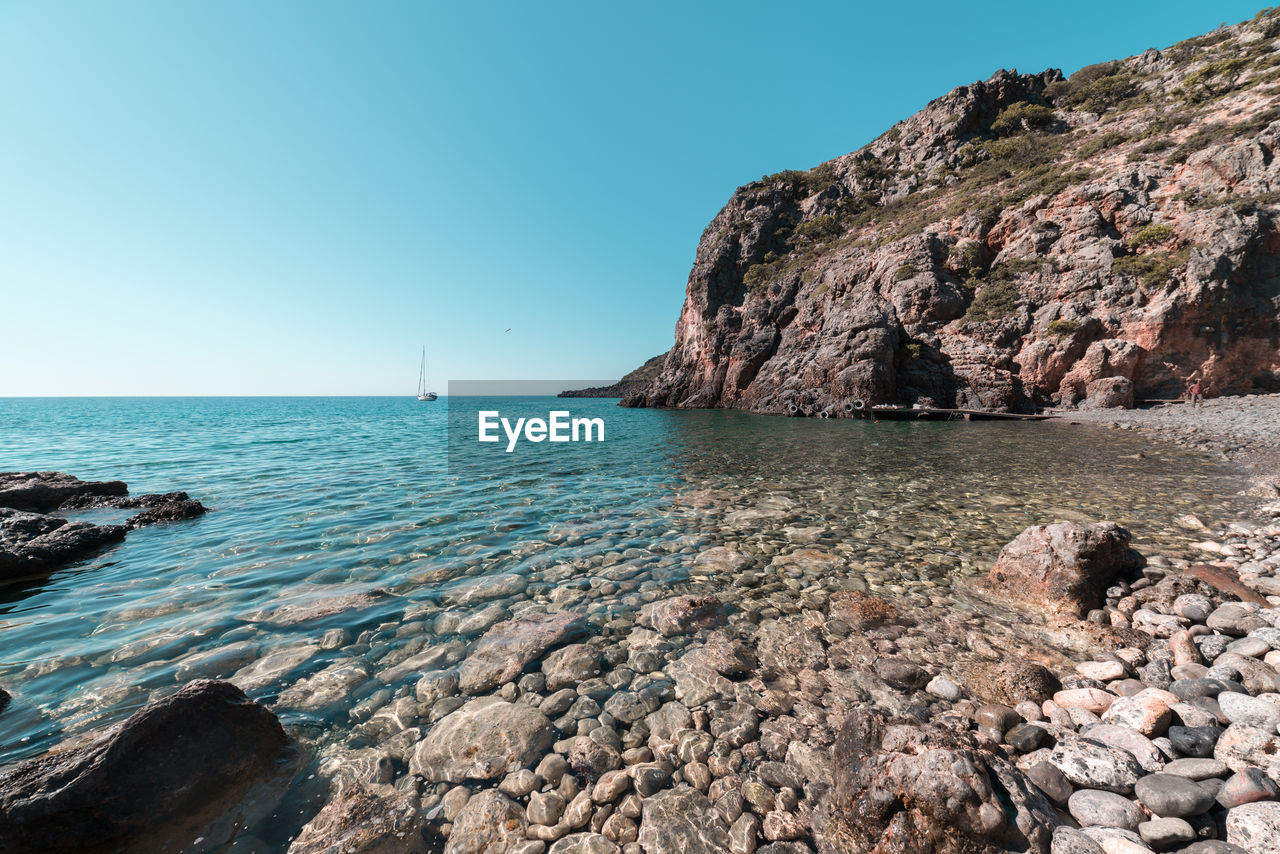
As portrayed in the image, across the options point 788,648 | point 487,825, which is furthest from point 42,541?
point 788,648

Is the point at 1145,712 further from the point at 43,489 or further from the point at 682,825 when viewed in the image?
the point at 43,489

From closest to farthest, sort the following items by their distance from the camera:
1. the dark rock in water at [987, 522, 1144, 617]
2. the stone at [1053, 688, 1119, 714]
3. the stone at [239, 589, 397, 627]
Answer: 1. the stone at [1053, 688, 1119, 714]
2. the dark rock in water at [987, 522, 1144, 617]
3. the stone at [239, 589, 397, 627]

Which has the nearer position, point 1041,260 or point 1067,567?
point 1067,567

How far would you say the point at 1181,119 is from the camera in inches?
1489

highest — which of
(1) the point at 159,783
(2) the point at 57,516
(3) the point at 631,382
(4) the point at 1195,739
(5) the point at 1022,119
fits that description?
(5) the point at 1022,119

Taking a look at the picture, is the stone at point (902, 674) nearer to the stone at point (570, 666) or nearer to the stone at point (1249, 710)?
the stone at point (1249, 710)

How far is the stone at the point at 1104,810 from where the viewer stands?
2.56m

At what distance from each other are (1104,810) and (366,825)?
182 inches

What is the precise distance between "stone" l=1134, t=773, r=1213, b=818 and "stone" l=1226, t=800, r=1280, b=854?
0.12 metres

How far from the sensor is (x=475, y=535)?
29.7 feet

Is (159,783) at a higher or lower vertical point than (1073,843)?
lower

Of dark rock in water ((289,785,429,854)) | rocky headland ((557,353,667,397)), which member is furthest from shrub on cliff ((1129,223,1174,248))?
rocky headland ((557,353,667,397))

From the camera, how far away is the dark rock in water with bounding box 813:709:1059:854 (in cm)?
255

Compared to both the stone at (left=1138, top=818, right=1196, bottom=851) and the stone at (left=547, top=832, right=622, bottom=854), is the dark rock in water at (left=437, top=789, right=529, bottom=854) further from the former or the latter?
the stone at (left=1138, top=818, right=1196, bottom=851)
